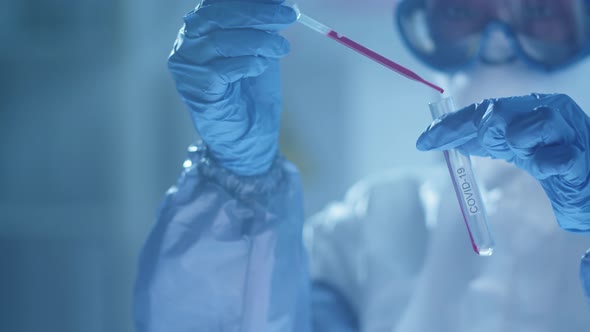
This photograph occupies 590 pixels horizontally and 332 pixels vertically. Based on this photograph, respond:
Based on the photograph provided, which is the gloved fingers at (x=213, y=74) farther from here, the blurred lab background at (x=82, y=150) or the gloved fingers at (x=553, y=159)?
the blurred lab background at (x=82, y=150)

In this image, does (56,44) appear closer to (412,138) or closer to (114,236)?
(114,236)

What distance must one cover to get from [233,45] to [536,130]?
18.0 inches

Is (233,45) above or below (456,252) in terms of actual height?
above

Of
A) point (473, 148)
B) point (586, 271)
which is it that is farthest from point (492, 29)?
point (586, 271)

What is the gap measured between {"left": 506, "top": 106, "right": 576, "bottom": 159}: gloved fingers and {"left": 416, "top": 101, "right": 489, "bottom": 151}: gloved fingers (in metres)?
0.05

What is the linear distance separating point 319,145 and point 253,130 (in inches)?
59.7

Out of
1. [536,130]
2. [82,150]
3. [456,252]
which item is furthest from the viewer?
[82,150]

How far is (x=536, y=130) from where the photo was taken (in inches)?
29.7

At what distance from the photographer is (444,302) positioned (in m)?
1.12

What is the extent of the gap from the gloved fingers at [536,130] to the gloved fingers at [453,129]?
53 millimetres

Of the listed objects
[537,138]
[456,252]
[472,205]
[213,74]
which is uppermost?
[213,74]

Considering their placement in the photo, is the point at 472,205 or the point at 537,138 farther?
the point at 472,205

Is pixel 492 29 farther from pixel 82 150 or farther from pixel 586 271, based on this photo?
pixel 82 150

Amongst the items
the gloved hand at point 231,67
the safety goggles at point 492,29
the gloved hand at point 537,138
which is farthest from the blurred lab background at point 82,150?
the gloved hand at point 537,138
